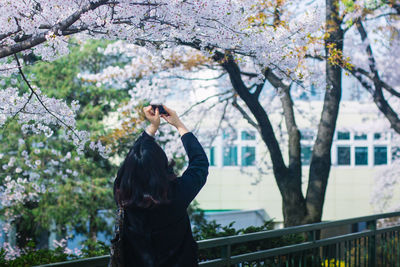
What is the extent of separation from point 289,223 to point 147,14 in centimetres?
532

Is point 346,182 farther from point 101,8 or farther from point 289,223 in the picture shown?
point 101,8

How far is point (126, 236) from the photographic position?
8.95ft

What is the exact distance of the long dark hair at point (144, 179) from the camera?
257 cm

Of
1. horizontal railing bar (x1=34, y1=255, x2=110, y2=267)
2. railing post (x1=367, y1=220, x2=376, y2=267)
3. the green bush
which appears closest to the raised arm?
horizontal railing bar (x1=34, y1=255, x2=110, y2=267)

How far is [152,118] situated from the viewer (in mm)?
2877

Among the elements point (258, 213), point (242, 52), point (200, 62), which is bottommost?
point (258, 213)

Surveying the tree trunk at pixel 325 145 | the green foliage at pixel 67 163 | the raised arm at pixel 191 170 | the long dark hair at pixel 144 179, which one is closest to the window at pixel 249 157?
the green foliage at pixel 67 163

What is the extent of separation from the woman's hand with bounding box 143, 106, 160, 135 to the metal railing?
4.79ft

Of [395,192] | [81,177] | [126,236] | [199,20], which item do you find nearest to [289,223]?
[199,20]

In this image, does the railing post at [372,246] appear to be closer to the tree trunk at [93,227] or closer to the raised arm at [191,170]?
the raised arm at [191,170]

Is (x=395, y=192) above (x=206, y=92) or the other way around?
the other way around

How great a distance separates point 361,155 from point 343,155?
3.34 feet

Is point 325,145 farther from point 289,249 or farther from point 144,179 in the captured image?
point 144,179

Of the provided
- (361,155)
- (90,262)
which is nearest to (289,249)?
(90,262)
